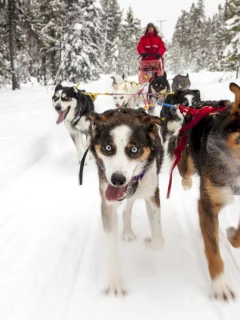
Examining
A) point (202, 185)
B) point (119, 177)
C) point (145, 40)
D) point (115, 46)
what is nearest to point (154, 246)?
point (202, 185)

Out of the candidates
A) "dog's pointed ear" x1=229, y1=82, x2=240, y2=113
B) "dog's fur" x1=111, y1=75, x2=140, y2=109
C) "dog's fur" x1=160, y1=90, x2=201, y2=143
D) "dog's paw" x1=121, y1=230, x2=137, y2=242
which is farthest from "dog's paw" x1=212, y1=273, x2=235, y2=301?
"dog's fur" x1=111, y1=75, x2=140, y2=109

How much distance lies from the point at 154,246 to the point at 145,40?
7.21 meters

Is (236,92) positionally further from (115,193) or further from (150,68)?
(150,68)

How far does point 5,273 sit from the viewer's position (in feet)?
7.43

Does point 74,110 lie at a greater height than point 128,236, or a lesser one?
greater

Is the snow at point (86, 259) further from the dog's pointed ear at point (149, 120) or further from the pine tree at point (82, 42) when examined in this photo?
the pine tree at point (82, 42)

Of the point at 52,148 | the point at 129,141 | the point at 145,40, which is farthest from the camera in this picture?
the point at 145,40

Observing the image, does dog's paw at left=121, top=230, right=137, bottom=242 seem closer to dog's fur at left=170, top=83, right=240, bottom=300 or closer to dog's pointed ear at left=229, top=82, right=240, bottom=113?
dog's fur at left=170, top=83, right=240, bottom=300

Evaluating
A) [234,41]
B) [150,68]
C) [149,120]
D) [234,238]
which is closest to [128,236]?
[234,238]

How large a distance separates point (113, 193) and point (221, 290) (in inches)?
35.4

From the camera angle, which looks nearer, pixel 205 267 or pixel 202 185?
pixel 202 185

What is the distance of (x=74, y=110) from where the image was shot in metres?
5.39

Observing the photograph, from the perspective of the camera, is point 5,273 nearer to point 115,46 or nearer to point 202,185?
point 202,185

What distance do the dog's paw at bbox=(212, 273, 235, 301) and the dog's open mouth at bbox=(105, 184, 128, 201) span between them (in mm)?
792
